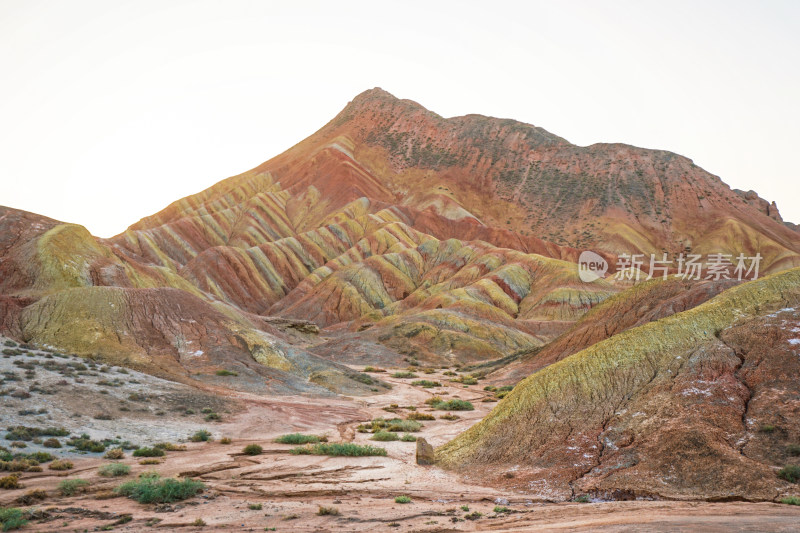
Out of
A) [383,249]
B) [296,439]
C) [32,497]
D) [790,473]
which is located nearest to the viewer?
[790,473]

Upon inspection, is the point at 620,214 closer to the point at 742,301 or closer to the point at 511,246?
the point at 511,246

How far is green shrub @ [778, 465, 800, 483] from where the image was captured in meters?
12.0

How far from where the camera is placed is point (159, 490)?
1366 cm

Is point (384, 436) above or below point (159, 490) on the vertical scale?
below

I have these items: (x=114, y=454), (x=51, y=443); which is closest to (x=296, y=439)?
(x=114, y=454)

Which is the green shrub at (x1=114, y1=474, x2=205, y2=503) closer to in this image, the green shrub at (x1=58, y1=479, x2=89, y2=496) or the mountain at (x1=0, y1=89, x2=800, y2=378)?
the green shrub at (x1=58, y1=479, x2=89, y2=496)

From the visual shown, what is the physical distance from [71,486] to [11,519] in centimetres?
316

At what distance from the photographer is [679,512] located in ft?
34.4

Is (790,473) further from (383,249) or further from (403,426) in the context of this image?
(383,249)

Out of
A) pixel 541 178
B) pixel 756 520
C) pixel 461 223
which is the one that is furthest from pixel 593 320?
pixel 541 178

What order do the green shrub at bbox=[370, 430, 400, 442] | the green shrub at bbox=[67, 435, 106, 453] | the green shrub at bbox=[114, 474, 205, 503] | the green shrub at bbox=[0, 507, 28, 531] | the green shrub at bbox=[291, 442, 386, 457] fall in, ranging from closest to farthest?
1. the green shrub at bbox=[0, 507, 28, 531]
2. the green shrub at bbox=[114, 474, 205, 503]
3. the green shrub at bbox=[67, 435, 106, 453]
4. the green shrub at bbox=[291, 442, 386, 457]
5. the green shrub at bbox=[370, 430, 400, 442]

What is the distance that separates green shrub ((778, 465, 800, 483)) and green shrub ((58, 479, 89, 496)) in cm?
1757

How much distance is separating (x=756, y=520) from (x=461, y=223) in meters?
120

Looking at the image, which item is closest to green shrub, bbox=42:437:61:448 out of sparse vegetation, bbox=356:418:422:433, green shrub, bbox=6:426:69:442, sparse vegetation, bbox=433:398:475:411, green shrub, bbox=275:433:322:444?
green shrub, bbox=6:426:69:442
